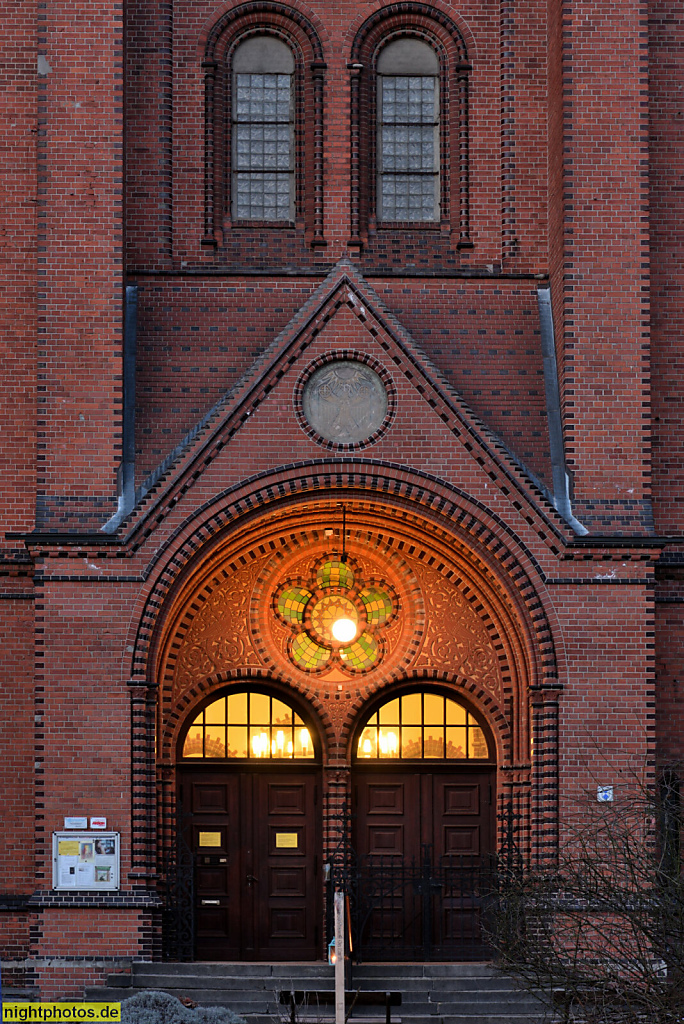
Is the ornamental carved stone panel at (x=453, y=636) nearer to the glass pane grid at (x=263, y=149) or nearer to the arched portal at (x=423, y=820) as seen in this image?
the arched portal at (x=423, y=820)

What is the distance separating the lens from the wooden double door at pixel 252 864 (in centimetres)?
1806

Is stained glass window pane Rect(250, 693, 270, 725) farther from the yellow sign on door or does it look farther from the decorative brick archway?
the yellow sign on door

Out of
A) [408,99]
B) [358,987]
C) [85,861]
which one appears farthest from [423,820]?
[408,99]

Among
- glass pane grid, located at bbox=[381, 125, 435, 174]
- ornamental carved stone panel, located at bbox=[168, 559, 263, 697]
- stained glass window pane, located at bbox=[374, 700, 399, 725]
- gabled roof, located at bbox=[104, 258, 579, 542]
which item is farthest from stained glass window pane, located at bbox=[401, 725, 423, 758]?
glass pane grid, located at bbox=[381, 125, 435, 174]

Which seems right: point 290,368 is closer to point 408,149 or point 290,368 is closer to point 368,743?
point 408,149

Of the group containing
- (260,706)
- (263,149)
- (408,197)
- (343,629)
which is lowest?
(260,706)

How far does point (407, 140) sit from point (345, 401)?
12.2ft

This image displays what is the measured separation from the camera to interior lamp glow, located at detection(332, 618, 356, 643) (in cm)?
1814

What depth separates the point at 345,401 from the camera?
56.9ft

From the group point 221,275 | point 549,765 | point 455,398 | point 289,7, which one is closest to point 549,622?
point 549,765

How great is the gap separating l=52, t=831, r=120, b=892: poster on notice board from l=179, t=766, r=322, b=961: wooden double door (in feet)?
5.72

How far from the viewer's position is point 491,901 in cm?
1725

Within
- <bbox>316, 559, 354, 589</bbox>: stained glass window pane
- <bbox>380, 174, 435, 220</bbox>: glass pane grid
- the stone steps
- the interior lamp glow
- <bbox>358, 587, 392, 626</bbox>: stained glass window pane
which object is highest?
<bbox>380, 174, 435, 220</bbox>: glass pane grid

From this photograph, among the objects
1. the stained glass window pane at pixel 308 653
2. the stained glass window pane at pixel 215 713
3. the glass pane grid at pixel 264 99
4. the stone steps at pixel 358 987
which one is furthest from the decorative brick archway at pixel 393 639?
the glass pane grid at pixel 264 99
